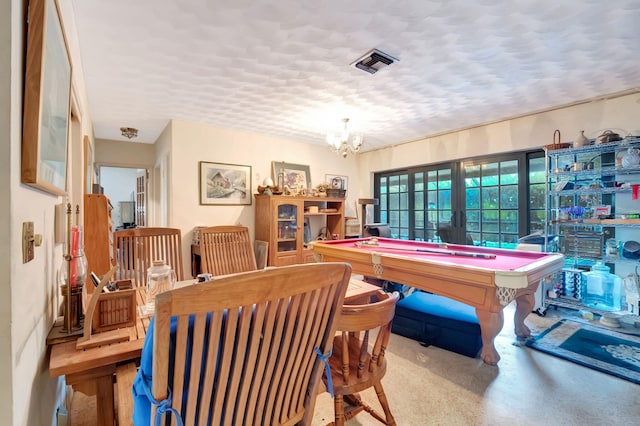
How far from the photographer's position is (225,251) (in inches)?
106

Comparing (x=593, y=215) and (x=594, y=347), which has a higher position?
(x=593, y=215)

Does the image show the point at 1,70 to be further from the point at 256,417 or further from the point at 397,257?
the point at 397,257

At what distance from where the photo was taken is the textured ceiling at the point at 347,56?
5.83 ft

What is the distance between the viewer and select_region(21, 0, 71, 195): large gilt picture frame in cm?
80

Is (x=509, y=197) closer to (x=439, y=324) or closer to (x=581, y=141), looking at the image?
(x=581, y=141)

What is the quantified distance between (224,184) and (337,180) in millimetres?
2125

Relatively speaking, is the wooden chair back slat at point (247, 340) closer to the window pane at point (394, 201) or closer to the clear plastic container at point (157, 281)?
the clear plastic container at point (157, 281)

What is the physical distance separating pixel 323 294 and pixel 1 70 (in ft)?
3.20

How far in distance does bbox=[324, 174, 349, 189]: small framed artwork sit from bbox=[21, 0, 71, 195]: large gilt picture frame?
425cm

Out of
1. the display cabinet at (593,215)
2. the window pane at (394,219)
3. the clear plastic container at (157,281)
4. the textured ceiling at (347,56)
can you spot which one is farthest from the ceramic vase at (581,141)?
the clear plastic container at (157,281)

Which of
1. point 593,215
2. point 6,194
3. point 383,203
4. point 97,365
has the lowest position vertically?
point 97,365

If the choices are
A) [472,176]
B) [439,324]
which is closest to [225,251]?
[439,324]

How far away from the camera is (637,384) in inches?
77.2

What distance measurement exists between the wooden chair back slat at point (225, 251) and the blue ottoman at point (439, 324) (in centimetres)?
149
